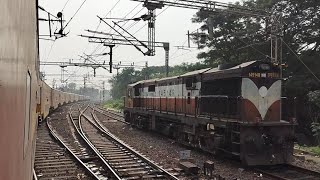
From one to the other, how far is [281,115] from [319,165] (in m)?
2.20

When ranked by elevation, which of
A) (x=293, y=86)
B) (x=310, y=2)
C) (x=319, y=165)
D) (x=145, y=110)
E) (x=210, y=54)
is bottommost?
(x=319, y=165)

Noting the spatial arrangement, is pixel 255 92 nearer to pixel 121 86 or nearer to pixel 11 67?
pixel 11 67

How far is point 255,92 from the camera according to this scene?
12.2 meters

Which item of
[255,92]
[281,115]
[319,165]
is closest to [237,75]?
[255,92]

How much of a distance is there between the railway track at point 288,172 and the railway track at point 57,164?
5.35 meters

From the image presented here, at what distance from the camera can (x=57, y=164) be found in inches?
464

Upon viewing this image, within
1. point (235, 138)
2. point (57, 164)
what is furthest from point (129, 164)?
point (235, 138)

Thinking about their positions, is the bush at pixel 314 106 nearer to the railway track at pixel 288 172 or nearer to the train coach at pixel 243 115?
the train coach at pixel 243 115

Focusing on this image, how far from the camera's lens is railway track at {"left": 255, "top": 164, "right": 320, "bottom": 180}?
10.2 m

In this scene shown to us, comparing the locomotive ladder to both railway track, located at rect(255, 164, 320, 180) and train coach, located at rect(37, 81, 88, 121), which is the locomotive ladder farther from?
train coach, located at rect(37, 81, 88, 121)

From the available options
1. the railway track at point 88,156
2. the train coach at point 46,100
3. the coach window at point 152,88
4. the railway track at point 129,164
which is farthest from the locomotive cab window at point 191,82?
the train coach at point 46,100

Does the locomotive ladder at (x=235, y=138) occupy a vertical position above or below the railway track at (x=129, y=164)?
above

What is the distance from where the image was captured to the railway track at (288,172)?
33.4 feet

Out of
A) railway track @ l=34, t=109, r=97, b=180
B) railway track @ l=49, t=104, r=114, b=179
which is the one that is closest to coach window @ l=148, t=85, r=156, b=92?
railway track @ l=49, t=104, r=114, b=179
